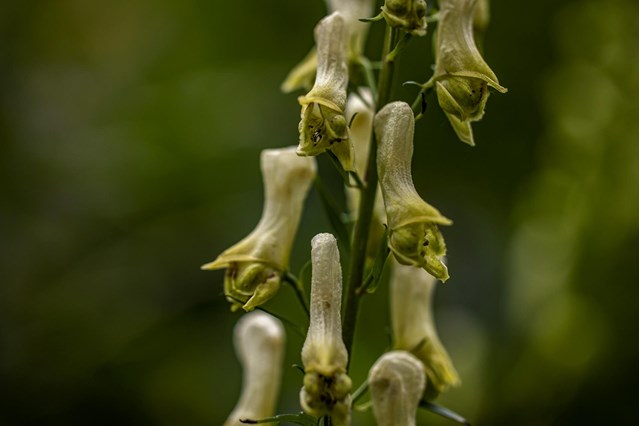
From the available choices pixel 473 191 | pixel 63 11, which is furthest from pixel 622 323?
pixel 63 11

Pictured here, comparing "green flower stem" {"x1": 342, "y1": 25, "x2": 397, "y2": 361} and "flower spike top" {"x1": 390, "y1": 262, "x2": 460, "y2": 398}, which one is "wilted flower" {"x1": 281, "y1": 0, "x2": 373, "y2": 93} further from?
"flower spike top" {"x1": 390, "y1": 262, "x2": 460, "y2": 398}

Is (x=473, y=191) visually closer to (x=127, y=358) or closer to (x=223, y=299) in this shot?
(x=223, y=299)

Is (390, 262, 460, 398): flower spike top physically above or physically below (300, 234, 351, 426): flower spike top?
below

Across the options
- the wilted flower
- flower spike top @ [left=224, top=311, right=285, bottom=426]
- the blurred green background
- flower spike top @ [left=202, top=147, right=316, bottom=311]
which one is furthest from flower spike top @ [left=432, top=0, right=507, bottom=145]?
the blurred green background

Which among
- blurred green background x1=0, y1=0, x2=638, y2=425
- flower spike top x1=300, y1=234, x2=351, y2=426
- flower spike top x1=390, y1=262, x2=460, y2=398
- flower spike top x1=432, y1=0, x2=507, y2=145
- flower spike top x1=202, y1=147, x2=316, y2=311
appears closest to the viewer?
flower spike top x1=300, y1=234, x2=351, y2=426

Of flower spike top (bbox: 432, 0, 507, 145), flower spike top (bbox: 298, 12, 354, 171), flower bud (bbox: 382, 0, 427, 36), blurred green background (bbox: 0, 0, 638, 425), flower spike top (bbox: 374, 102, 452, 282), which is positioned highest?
flower bud (bbox: 382, 0, 427, 36)

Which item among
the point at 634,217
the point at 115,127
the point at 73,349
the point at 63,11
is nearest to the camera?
the point at 634,217

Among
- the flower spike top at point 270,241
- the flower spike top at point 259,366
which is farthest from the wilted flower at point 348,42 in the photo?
the flower spike top at point 259,366

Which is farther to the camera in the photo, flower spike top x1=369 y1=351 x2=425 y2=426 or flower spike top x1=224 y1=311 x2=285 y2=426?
flower spike top x1=224 y1=311 x2=285 y2=426
